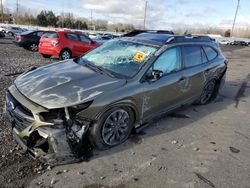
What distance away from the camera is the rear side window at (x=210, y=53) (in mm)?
6578

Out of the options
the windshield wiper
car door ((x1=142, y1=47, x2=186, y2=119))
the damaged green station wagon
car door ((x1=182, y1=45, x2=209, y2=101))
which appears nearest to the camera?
the damaged green station wagon

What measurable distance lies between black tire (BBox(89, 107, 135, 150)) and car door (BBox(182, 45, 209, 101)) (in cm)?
166

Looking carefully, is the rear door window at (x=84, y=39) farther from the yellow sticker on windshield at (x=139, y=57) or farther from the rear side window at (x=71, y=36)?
the yellow sticker on windshield at (x=139, y=57)

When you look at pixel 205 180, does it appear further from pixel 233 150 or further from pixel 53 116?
pixel 53 116

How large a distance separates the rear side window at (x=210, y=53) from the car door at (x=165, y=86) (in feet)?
4.81

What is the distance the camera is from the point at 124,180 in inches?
140

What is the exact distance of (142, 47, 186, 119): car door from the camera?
4.63 metres

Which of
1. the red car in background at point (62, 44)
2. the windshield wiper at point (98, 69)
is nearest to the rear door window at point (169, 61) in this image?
the windshield wiper at point (98, 69)

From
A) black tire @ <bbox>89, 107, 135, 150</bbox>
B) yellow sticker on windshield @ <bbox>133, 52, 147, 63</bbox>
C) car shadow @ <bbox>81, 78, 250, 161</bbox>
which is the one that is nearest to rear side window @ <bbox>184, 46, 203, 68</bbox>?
car shadow @ <bbox>81, 78, 250, 161</bbox>

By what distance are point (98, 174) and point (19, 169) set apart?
1028 millimetres

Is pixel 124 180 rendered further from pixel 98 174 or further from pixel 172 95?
pixel 172 95

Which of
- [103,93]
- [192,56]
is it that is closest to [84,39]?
[192,56]

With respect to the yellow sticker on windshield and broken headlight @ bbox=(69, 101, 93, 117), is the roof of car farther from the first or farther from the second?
broken headlight @ bbox=(69, 101, 93, 117)

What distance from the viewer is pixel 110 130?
13.9ft
